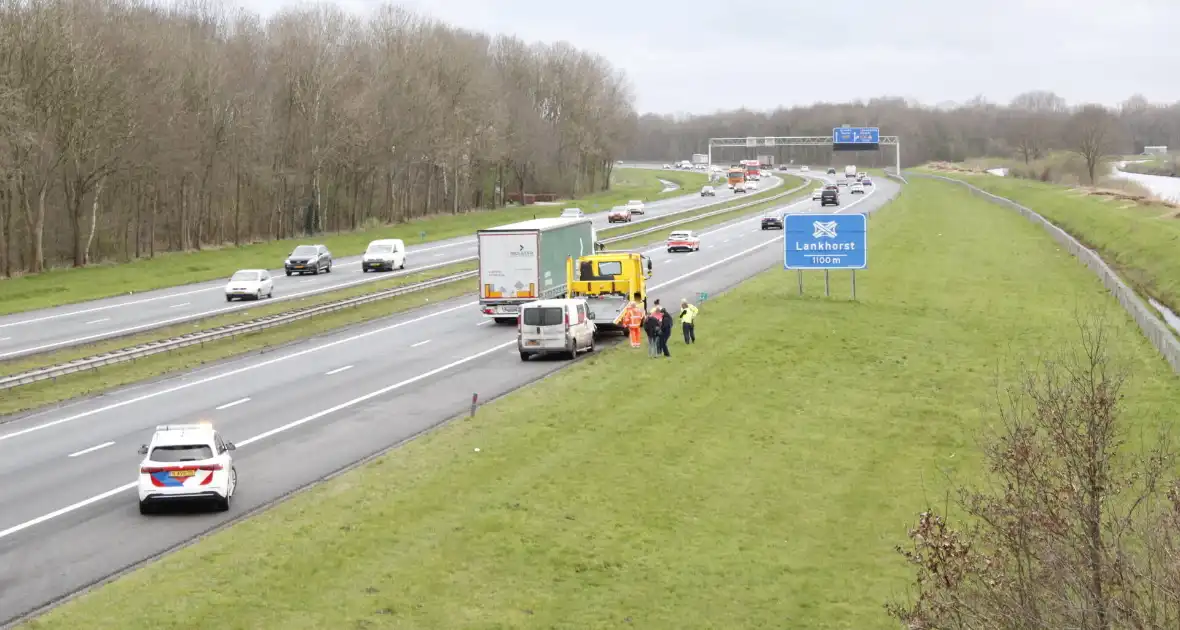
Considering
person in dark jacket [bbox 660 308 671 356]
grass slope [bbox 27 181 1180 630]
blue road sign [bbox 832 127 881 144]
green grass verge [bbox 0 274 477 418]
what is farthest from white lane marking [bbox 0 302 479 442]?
blue road sign [bbox 832 127 881 144]

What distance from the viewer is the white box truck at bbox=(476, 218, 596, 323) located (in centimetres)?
4688

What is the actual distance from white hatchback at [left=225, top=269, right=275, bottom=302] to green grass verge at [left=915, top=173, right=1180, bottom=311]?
3789 cm

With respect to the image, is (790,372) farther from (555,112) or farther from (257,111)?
(555,112)

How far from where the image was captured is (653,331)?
125 feet

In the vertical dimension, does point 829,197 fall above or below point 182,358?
above

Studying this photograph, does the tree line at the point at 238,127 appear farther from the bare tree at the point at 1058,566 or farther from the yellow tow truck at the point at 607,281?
the bare tree at the point at 1058,566

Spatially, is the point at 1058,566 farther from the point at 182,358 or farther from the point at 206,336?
the point at 206,336

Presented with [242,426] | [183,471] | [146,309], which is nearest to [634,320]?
[242,426]

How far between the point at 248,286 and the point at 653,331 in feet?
84.2

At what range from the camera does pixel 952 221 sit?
99.1 meters

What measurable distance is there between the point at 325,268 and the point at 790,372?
136 ft

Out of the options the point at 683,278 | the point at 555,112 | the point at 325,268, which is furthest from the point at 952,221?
the point at 555,112

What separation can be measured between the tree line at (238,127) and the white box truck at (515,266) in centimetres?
2757

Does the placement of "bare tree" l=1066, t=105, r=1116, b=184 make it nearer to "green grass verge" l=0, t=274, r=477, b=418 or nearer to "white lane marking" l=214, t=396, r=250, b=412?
"green grass verge" l=0, t=274, r=477, b=418
